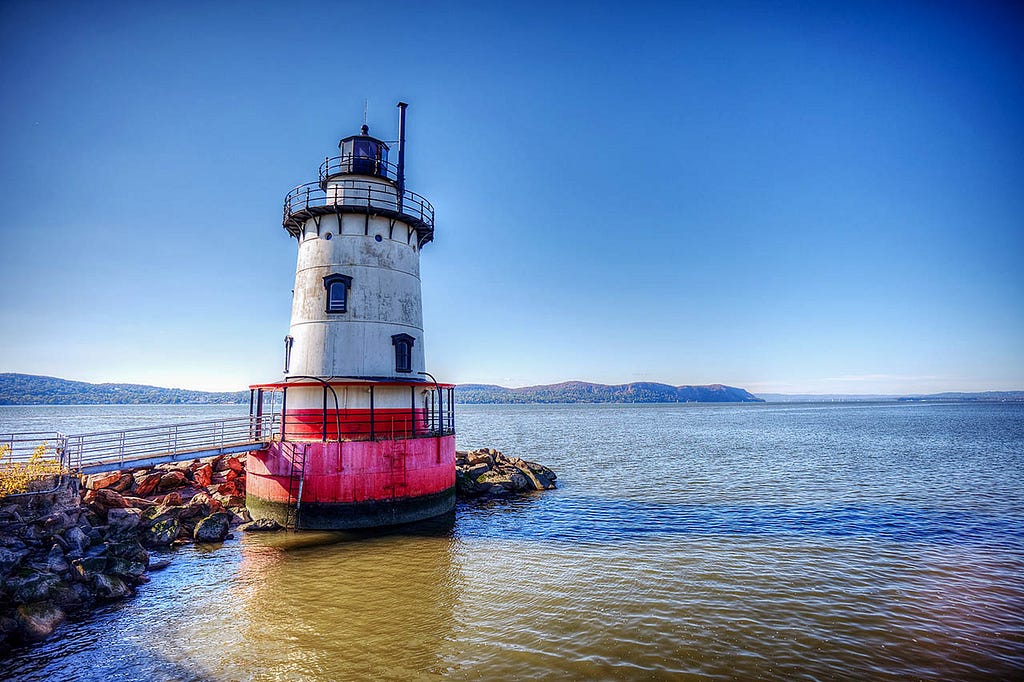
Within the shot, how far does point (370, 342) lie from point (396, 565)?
25.8 feet

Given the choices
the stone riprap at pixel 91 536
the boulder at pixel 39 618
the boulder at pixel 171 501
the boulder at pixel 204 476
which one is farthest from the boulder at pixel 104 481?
the boulder at pixel 39 618

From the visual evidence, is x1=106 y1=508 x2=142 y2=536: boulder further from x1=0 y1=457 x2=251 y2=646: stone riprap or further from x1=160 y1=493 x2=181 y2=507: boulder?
x1=160 y1=493 x2=181 y2=507: boulder

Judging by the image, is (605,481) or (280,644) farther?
(605,481)

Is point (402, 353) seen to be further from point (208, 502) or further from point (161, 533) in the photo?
point (161, 533)

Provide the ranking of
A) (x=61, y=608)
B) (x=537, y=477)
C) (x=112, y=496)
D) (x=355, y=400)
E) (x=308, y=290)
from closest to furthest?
(x=61, y=608) → (x=112, y=496) → (x=355, y=400) → (x=308, y=290) → (x=537, y=477)

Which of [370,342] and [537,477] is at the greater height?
[370,342]

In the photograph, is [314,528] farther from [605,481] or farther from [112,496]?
[605,481]

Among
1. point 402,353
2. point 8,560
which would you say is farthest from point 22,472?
point 402,353

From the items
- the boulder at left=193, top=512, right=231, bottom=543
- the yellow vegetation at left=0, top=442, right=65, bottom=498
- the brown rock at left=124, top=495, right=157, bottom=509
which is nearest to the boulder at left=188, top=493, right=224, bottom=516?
the brown rock at left=124, top=495, right=157, bottom=509

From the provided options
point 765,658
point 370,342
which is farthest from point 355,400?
point 765,658

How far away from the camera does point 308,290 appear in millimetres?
19641

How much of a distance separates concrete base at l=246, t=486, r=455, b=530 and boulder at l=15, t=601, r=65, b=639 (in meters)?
7.08

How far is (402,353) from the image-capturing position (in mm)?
19688

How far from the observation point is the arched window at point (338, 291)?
1908 centimetres
